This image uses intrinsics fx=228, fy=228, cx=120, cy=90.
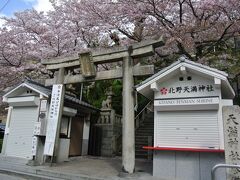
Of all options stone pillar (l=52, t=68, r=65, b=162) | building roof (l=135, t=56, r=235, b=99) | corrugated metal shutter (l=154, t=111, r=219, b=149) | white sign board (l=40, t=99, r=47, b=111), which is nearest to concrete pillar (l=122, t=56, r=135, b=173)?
building roof (l=135, t=56, r=235, b=99)

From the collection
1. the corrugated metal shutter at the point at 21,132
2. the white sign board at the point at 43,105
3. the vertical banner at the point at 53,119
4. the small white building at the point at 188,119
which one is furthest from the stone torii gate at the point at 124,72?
the corrugated metal shutter at the point at 21,132

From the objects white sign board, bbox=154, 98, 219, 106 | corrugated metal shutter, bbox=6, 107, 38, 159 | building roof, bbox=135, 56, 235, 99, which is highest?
building roof, bbox=135, 56, 235, 99

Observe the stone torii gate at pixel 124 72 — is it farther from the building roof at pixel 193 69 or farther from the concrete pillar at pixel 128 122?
the building roof at pixel 193 69

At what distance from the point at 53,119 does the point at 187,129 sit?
657 centimetres

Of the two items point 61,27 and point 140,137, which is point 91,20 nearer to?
point 61,27

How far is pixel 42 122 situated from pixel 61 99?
163cm

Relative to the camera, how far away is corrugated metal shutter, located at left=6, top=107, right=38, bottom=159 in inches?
528

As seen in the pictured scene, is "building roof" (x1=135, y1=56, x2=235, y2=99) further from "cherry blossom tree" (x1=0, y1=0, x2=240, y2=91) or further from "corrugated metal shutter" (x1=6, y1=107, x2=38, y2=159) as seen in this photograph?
"corrugated metal shutter" (x1=6, y1=107, x2=38, y2=159)

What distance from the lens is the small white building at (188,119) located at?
875 cm

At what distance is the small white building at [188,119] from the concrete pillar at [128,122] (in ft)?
1.86

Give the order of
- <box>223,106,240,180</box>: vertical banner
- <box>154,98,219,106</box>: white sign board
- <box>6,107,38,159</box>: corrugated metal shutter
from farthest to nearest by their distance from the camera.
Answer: <box>6,107,38,159</box>: corrugated metal shutter
<box>154,98,219,106</box>: white sign board
<box>223,106,240,180</box>: vertical banner

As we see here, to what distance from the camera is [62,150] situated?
13047mm

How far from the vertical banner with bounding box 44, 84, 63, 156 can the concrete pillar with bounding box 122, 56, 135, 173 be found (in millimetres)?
3794

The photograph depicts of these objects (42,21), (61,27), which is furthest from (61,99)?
(42,21)
